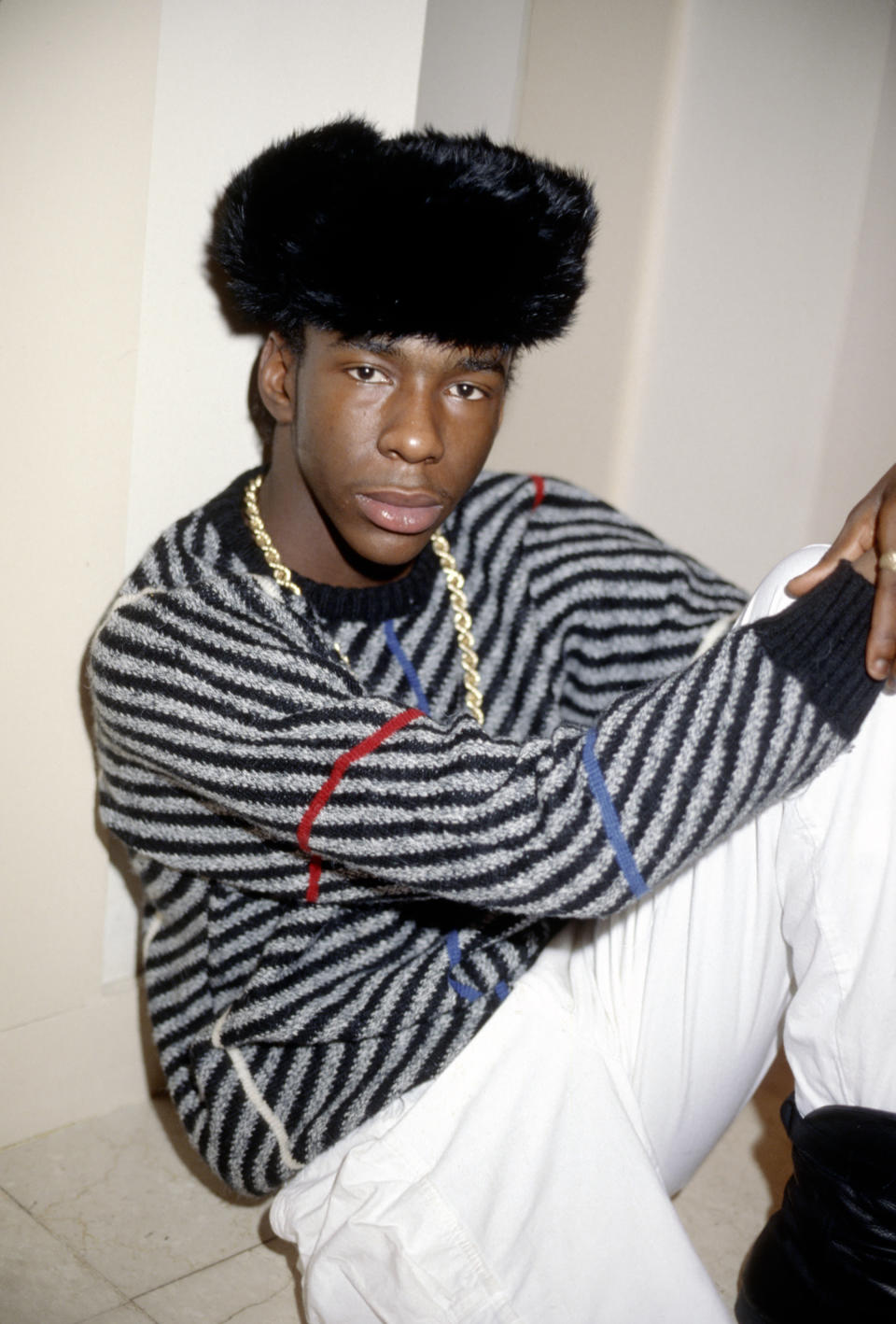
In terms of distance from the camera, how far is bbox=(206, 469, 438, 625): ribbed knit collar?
1.33 m

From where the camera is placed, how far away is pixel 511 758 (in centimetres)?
107

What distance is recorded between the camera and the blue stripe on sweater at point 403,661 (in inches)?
54.8

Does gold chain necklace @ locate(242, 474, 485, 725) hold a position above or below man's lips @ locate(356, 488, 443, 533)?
below

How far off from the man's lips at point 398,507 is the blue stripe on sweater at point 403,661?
16cm

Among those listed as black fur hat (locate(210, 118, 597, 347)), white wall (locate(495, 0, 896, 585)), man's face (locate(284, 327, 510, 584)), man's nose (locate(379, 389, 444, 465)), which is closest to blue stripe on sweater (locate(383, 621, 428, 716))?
man's face (locate(284, 327, 510, 584))

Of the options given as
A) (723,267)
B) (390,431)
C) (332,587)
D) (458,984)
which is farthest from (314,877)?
(723,267)

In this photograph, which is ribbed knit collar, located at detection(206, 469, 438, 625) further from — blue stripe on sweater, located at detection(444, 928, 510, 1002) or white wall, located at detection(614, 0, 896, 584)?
white wall, located at detection(614, 0, 896, 584)

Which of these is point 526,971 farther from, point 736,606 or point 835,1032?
point 736,606

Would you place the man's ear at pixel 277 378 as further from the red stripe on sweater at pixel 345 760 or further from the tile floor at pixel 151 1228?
the tile floor at pixel 151 1228

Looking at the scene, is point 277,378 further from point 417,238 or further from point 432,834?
point 432,834

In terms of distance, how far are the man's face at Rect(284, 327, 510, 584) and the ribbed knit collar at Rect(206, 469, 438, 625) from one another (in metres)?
0.07

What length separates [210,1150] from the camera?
4.31 ft

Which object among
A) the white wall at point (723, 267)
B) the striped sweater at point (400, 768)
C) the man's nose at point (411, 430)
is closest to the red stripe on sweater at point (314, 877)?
the striped sweater at point (400, 768)

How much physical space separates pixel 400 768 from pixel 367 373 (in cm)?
41
